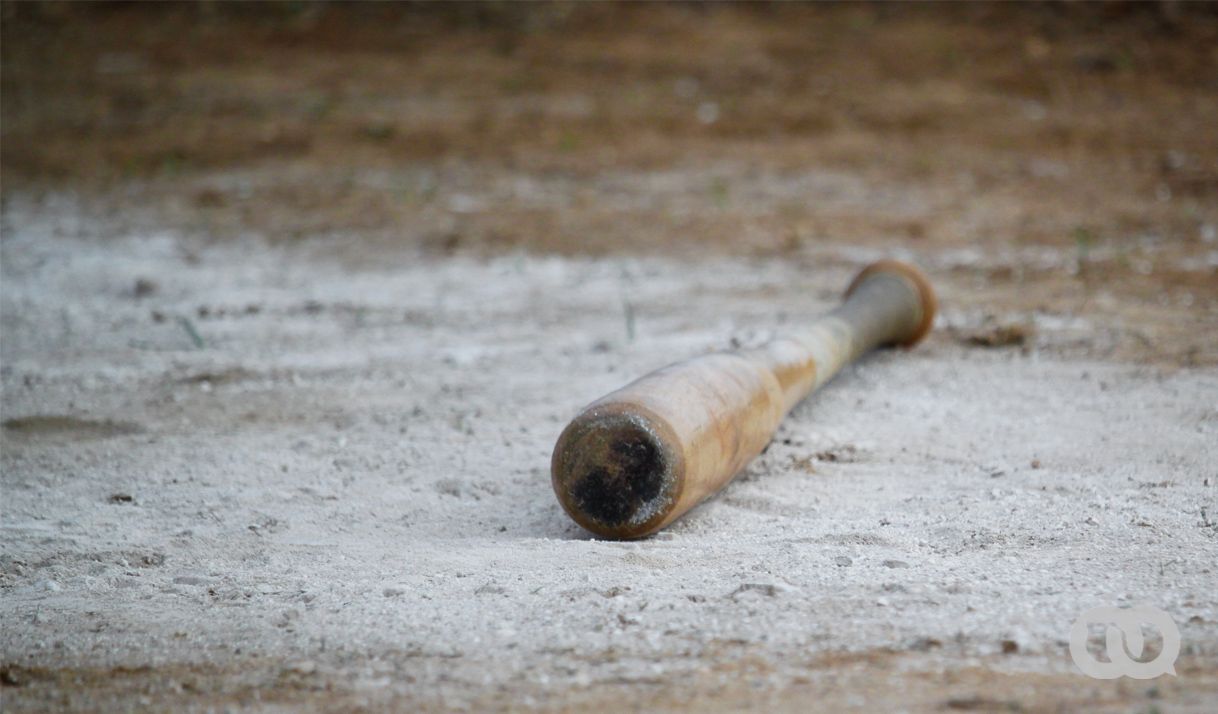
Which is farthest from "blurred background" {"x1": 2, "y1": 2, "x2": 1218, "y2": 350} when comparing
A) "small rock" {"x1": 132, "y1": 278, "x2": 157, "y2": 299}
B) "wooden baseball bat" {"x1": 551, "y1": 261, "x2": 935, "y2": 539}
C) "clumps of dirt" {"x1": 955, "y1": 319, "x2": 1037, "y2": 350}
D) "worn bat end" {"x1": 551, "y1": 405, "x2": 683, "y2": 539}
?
"worn bat end" {"x1": 551, "y1": 405, "x2": 683, "y2": 539}

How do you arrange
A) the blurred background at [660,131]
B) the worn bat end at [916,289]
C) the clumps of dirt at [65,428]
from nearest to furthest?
the clumps of dirt at [65,428] → the worn bat end at [916,289] → the blurred background at [660,131]

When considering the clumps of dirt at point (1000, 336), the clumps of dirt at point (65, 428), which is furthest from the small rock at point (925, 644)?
the clumps of dirt at point (65, 428)

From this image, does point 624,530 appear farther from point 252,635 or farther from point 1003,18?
point 1003,18

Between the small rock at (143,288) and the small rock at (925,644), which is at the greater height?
the small rock at (925,644)

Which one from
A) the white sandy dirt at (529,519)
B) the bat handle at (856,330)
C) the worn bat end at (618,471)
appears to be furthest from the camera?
the bat handle at (856,330)

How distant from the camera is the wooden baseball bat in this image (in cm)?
273

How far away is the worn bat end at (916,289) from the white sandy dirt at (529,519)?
9 cm

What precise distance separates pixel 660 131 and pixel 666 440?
5.90m

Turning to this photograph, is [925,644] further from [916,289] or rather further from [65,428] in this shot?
[65,428]

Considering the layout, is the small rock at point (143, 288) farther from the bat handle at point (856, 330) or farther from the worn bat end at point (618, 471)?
the worn bat end at point (618, 471)

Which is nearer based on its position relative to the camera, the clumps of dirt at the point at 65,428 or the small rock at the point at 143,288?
the clumps of dirt at the point at 65,428

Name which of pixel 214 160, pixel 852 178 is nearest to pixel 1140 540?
pixel 852 178

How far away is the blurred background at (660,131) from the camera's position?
624 cm

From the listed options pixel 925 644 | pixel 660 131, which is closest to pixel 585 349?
pixel 925 644
